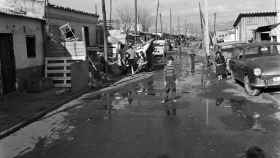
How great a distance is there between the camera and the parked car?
11.3 meters

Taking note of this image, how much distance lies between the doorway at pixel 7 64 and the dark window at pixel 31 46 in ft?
5.29

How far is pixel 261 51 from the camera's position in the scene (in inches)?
526

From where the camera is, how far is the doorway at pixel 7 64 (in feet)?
44.5

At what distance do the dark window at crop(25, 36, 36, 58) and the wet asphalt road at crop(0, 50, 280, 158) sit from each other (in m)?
5.16

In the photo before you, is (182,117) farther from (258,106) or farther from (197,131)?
(258,106)

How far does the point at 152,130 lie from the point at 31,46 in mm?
10255

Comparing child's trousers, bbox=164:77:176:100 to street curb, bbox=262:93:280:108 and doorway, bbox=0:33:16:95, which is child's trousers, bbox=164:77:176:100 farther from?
doorway, bbox=0:33:16:95

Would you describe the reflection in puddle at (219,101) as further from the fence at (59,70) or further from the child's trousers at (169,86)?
the fence at (59,70)

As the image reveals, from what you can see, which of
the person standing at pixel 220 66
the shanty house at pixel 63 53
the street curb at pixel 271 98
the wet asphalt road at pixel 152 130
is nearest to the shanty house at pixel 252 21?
the person standing at pixel 220 66

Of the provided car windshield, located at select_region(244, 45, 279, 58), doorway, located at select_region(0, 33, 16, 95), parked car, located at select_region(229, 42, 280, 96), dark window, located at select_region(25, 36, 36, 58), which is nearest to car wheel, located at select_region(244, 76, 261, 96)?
parked car, located at select_region(229, 42, 280, 96)

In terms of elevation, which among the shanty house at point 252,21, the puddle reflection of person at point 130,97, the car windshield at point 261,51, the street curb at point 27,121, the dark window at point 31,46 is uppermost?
the shanty house at point 252,21

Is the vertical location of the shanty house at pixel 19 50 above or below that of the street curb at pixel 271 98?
above

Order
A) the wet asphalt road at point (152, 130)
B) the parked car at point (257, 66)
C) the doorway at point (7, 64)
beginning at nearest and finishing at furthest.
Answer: the wet asphalt road at point (152, 130) → the parked car at point (257, 66) → the doorway at point (7, 64)

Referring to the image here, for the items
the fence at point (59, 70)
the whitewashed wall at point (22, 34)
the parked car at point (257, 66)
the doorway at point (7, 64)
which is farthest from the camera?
the fence at point (59, 70)
